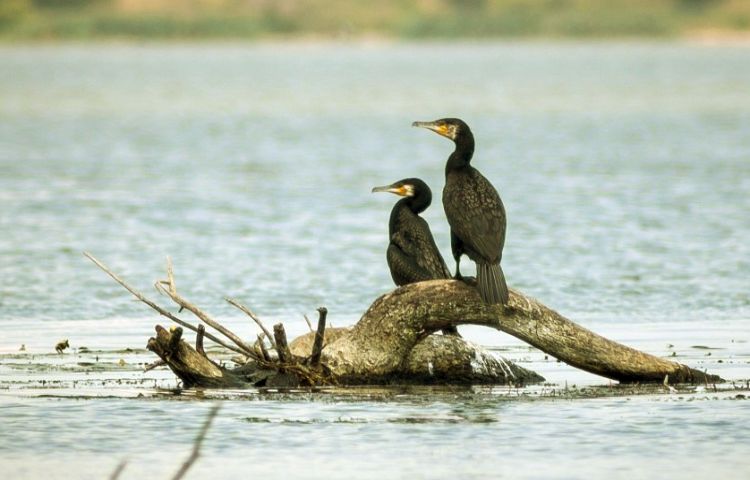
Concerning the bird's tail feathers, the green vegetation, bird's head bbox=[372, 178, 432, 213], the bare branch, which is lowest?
the bare branch

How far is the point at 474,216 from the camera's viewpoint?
425 inches

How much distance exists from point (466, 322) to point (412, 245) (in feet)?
3.52

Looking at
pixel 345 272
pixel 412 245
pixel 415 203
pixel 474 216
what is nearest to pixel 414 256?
pixel 412 245

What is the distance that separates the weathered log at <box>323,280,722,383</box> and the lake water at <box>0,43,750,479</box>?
14.5 inches

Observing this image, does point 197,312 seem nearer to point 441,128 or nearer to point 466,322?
point 466,322

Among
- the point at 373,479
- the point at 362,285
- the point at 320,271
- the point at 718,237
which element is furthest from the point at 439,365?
the point at 718,237

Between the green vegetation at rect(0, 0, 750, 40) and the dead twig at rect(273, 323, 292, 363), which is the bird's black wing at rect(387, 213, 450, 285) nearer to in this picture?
the dead twig at rect(273, 323, 292, 363)

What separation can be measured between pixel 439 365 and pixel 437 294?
0.75 meters

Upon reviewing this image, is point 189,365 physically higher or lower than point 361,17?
lower

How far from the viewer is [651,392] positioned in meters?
10.9

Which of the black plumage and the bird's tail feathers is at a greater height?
the black plumage

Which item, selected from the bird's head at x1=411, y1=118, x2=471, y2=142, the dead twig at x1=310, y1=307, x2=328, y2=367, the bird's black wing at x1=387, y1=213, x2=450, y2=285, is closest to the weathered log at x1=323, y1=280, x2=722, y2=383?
the dead twig at x1=310, y1=307, x2=328, y2=367

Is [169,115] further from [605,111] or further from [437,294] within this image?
[437,294]

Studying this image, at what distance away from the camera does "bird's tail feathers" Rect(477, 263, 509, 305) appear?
10.5 metres
